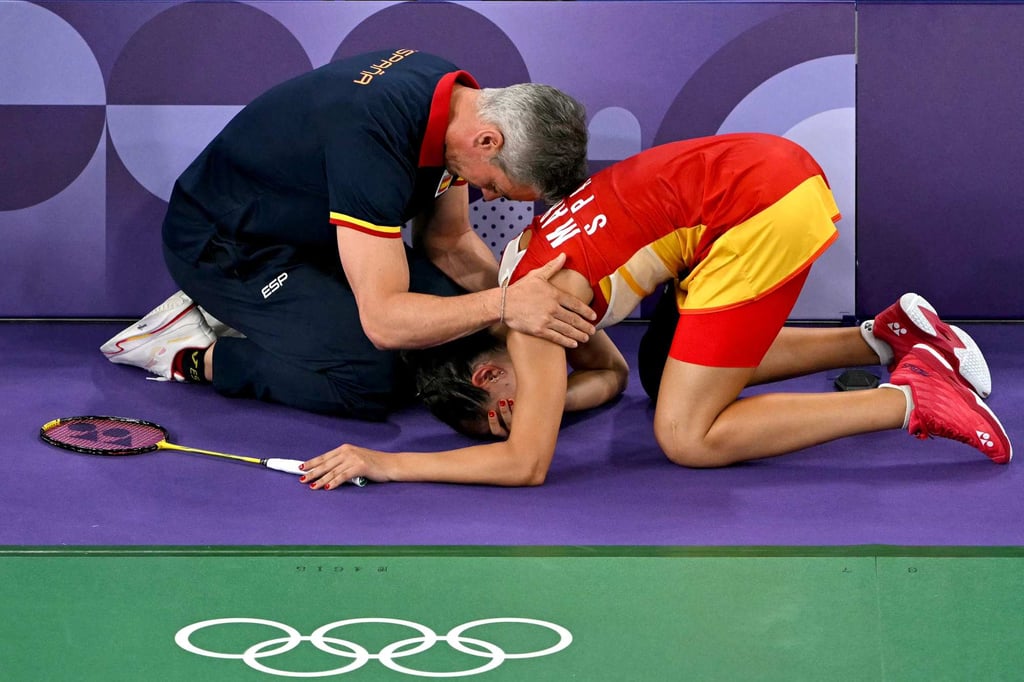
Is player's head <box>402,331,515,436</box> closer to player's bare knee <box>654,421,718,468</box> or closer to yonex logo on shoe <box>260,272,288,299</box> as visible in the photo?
player's bare knee <box>654,421,718,468</box>

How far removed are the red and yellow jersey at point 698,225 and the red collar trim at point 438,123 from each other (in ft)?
1.33

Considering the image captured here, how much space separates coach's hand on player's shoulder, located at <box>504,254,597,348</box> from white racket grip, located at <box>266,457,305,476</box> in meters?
0.74

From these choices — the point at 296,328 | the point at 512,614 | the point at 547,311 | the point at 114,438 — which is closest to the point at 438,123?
the point at 547,311

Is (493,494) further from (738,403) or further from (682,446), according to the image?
(738,403)

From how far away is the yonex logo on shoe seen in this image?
4.34 meters

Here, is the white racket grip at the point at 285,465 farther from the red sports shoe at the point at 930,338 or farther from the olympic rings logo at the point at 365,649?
the red sports shoe at the point at 930,338

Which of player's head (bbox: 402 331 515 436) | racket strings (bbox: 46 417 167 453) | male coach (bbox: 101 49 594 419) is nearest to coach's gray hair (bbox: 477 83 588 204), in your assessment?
male coach (bbox: 101 49 594 419)

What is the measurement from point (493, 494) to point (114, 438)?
4.00ft

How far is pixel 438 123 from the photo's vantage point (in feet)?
12.3

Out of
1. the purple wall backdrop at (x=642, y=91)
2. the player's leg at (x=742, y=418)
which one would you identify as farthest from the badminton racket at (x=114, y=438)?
the purple wall backdrop at (x=642, y=91)

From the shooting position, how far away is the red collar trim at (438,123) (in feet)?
12.3

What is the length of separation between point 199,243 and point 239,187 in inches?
10.4

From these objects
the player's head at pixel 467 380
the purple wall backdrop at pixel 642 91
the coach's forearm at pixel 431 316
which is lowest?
the player's head at pixel 467 380

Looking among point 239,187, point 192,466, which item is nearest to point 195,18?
point 239,187
